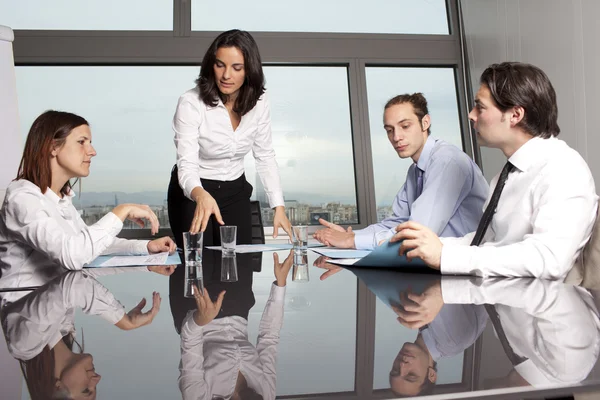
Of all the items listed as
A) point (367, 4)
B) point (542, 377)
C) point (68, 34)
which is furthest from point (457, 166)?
point (68, 34)

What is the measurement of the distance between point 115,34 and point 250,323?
4.11 metres

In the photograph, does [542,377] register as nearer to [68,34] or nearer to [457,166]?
[457,166]

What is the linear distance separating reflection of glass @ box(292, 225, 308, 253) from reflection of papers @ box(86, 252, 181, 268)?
401 mm

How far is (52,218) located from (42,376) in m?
1.18

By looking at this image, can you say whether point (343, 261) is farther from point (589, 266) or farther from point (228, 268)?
Result: point (589, 266)

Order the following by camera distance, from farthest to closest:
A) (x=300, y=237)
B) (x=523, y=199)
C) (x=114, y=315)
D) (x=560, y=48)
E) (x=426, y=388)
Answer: (x=560, y=48) < (x=300, y=237) < (x=523, y=199) < (x=114, y=315) < (x=426, y=388)

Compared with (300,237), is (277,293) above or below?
below

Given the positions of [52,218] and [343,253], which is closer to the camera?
[52,218]

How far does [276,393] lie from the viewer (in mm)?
477

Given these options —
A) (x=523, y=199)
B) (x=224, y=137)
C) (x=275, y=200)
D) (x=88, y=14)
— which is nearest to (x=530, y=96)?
(x=523, y=199)

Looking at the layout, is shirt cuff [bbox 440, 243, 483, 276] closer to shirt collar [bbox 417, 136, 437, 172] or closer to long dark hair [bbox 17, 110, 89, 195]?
shirt collar [bbox 417, 136, 437, 172]

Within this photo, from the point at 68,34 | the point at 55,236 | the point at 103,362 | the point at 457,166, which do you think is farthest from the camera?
the point at 68,34

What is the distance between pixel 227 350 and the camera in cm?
60

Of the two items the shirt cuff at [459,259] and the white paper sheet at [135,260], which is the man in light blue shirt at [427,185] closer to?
the white paper sheet at [135,260]
